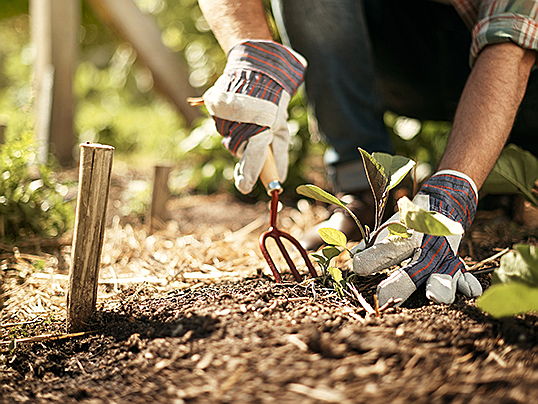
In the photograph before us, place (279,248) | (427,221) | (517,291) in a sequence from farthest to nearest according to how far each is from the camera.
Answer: (279,248), (427,221), (517,291)

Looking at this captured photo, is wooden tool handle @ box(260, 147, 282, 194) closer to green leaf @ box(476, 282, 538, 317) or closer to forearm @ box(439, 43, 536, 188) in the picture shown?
forearm @ box(439, 43, 536, 188)

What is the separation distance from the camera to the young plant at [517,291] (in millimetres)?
821

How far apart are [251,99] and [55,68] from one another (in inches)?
67.0

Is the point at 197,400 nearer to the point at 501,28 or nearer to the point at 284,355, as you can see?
the point at 284,355

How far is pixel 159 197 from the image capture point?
2.10 meters

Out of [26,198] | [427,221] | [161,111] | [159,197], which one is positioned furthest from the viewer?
[161,111]

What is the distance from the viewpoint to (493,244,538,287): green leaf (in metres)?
0.89

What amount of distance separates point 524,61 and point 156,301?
100cm

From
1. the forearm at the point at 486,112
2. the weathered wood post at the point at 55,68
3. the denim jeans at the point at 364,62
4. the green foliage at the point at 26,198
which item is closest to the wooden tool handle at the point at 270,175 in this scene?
the forearm at the point at 486,112

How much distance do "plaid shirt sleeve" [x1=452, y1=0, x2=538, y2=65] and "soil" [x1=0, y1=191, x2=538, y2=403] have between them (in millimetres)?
625

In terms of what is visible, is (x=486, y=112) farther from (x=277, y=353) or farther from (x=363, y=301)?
(x=277, y=353)

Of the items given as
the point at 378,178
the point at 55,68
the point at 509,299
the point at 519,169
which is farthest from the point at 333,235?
the point at 55,68

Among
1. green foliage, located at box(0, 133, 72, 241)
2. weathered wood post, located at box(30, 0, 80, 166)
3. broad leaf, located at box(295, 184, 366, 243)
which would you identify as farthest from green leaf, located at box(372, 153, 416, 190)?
weathered wood post, located at box(30, 0, 80, 166)

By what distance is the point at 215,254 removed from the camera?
1657 mm
